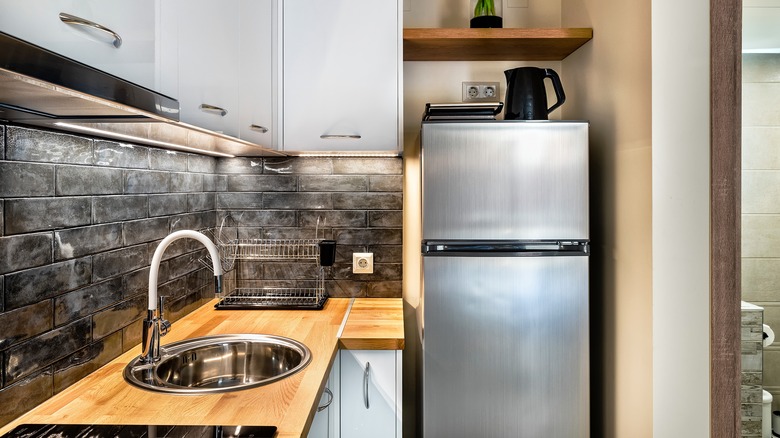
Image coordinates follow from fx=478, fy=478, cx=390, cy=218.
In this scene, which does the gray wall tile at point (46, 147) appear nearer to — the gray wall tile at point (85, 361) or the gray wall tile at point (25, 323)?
the gray wall tile at point (25, 323)

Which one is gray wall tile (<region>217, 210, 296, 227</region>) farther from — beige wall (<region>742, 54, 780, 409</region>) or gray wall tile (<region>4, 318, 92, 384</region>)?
beige wall (<region>742, 54, 780, 409</region>)

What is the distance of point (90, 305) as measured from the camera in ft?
4.31

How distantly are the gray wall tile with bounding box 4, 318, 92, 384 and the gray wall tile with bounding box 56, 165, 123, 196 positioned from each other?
13.8 inches

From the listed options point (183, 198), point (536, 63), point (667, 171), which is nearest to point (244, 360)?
point (183, 198)

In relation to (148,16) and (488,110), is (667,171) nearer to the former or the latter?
(488,110)

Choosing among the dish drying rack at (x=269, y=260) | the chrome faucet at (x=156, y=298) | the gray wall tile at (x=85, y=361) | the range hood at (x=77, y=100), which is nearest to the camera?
the range hood at (x=77, y=100)

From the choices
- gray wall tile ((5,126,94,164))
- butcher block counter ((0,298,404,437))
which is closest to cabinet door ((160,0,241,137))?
gray wall tile ((5,126,94,164))

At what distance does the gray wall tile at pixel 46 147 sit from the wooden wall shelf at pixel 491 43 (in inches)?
50.5

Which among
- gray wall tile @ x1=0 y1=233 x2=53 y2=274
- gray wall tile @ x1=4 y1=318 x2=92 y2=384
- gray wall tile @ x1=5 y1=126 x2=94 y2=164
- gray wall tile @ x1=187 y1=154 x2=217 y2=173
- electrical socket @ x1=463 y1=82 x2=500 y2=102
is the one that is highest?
electrical socket @ x1=463 y1=82 x2=500 y2=102

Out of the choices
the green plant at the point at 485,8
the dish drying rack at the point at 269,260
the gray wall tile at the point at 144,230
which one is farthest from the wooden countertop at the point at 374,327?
the green plant at the point at 485,8

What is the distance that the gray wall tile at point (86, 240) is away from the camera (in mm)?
1210

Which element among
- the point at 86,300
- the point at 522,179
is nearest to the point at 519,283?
the point at 522,179

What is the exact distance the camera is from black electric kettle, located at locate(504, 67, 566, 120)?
1856 mm

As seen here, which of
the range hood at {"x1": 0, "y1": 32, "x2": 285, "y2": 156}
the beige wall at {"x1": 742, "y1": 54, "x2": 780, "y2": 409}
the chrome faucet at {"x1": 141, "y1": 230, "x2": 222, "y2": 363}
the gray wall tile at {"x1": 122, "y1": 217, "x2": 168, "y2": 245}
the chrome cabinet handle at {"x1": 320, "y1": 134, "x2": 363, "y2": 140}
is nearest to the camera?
the range hood at {"x1": 0, "y1": 32, "x2": 285, "y2": 156}
